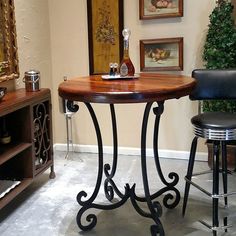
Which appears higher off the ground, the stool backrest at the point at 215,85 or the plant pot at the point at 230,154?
the stool backrest at the point at 215,85

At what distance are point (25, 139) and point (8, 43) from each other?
2.66ft

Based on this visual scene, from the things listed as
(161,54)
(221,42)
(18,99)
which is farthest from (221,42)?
(18,99)

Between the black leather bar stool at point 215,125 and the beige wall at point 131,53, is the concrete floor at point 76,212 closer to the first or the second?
the black leather bar stool at point 215,125

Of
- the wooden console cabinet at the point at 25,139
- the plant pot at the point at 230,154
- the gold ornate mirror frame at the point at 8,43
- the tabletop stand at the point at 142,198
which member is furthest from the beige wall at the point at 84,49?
the tabletop stand at the point at 142,198

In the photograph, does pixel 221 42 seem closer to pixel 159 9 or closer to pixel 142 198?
pixel 159 9

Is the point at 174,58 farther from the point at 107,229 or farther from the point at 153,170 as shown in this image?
the point at 107,229

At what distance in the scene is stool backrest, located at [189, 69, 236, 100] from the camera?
2500mm

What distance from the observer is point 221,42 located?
10.1 ft

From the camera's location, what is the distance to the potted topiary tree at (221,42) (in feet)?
10.0

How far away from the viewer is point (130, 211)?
8.55ft

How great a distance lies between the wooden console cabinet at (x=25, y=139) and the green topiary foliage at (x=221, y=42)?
1405 millimetres

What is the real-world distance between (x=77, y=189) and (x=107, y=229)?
682mm

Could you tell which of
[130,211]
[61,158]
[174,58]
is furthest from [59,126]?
[130,211]

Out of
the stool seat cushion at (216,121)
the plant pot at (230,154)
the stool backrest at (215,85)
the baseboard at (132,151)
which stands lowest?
the baseboard at (132,151)
